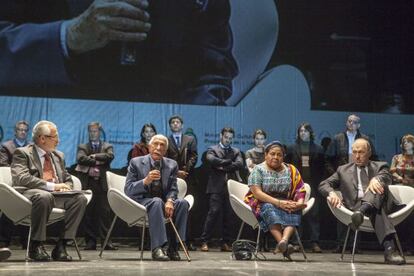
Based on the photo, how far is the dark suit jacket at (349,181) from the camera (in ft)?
17.3

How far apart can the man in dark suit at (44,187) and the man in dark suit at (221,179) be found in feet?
6.91

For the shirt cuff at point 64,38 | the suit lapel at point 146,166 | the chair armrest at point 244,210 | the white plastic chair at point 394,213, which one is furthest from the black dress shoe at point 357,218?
the shirt cuff at point 64,38

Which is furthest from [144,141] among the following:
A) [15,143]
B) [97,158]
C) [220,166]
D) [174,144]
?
[15,143]

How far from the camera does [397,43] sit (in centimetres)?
809

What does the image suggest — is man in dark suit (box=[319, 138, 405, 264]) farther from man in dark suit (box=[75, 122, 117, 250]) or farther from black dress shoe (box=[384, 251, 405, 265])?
man in dark suit (box=[75, 122, 117, 250])

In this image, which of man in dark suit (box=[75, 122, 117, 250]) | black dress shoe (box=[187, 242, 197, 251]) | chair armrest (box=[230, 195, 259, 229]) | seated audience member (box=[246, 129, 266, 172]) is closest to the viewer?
chair armrest (box=[230, 195, 259, 229])

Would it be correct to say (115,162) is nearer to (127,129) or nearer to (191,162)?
(127,129)

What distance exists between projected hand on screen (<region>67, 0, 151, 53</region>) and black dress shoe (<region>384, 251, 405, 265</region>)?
4.06 meters

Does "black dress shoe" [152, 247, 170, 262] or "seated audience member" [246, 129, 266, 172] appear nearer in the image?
"black dress shoe" [152, 247, 170, 262]

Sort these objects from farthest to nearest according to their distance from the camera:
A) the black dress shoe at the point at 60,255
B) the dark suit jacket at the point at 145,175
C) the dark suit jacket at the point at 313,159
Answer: the dark suit jacket at the point at 313,159 → the dark suit jacket at the point at 145,175 → the black dress shoe at the point at 60,255

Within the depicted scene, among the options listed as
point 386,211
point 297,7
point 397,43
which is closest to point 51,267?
point 386,211

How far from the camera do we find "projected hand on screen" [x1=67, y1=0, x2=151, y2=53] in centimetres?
727

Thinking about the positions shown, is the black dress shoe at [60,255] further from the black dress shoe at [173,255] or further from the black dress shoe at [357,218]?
the black dress shoe at [357,218]

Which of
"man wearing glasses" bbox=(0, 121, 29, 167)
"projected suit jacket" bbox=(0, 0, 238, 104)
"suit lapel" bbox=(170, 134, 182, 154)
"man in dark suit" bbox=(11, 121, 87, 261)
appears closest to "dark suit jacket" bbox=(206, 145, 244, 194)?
"suit lapel" bbox=(170, 134, 182, 154)
